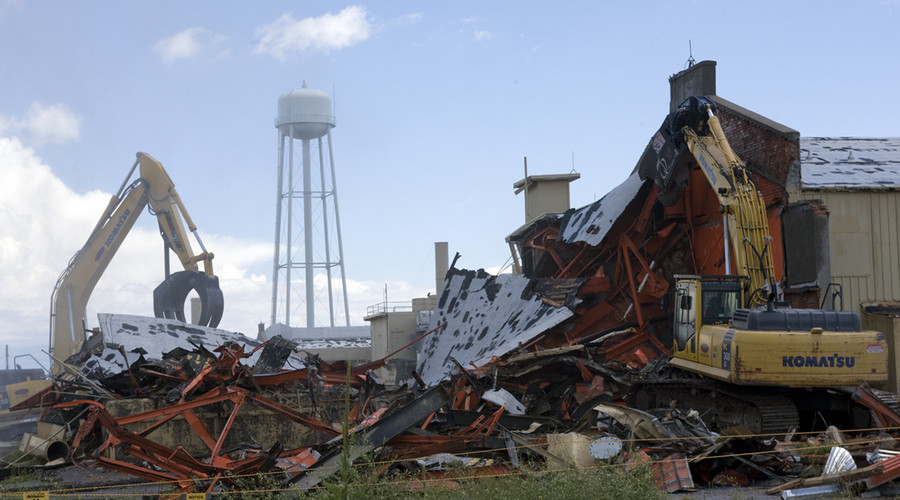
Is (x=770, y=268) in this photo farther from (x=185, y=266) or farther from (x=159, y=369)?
(x=185, y=266)

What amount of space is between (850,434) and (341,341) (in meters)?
38.0

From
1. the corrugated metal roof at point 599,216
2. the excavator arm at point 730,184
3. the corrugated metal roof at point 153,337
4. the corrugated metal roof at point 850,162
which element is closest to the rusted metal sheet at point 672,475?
the excavator arm at point 730,184

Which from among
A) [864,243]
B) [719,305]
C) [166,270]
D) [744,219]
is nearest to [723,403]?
[719,305]

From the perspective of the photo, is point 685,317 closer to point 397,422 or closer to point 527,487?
point 397,422

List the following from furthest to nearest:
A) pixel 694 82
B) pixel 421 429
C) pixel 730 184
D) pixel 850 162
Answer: pixel 694 82 < pixel 850 162 < pixel 730 184 < pixel 421 429

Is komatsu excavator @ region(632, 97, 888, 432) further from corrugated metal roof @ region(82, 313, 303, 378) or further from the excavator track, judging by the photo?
corrugated metal roof @ region(82, 313, 303, 378)

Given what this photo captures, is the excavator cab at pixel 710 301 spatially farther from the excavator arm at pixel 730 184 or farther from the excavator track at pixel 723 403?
the excavator track at pixel 723 403

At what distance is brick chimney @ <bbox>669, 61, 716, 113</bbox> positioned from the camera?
66.2 feet

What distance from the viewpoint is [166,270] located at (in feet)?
79.2

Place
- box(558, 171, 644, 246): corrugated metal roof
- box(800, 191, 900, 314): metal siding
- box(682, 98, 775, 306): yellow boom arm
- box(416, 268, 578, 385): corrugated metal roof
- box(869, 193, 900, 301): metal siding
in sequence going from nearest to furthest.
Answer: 1. box(682, 98, 775, 306): yellow boom arm
2. box(800, 191, 900, 314): metal siding
3. box(869, 193, 900, 301): metal siding
4. box(416, 268, 578, 385): corrugated metal roof
5. box(558, 171, 644, 246): corrugated metal roof

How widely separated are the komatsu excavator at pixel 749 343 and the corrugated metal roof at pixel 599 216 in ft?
13.4

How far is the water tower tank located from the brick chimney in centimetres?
4666

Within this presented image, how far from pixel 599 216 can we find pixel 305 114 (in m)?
48.8

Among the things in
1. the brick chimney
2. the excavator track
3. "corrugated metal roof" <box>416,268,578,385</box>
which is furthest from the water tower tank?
the excavator track
